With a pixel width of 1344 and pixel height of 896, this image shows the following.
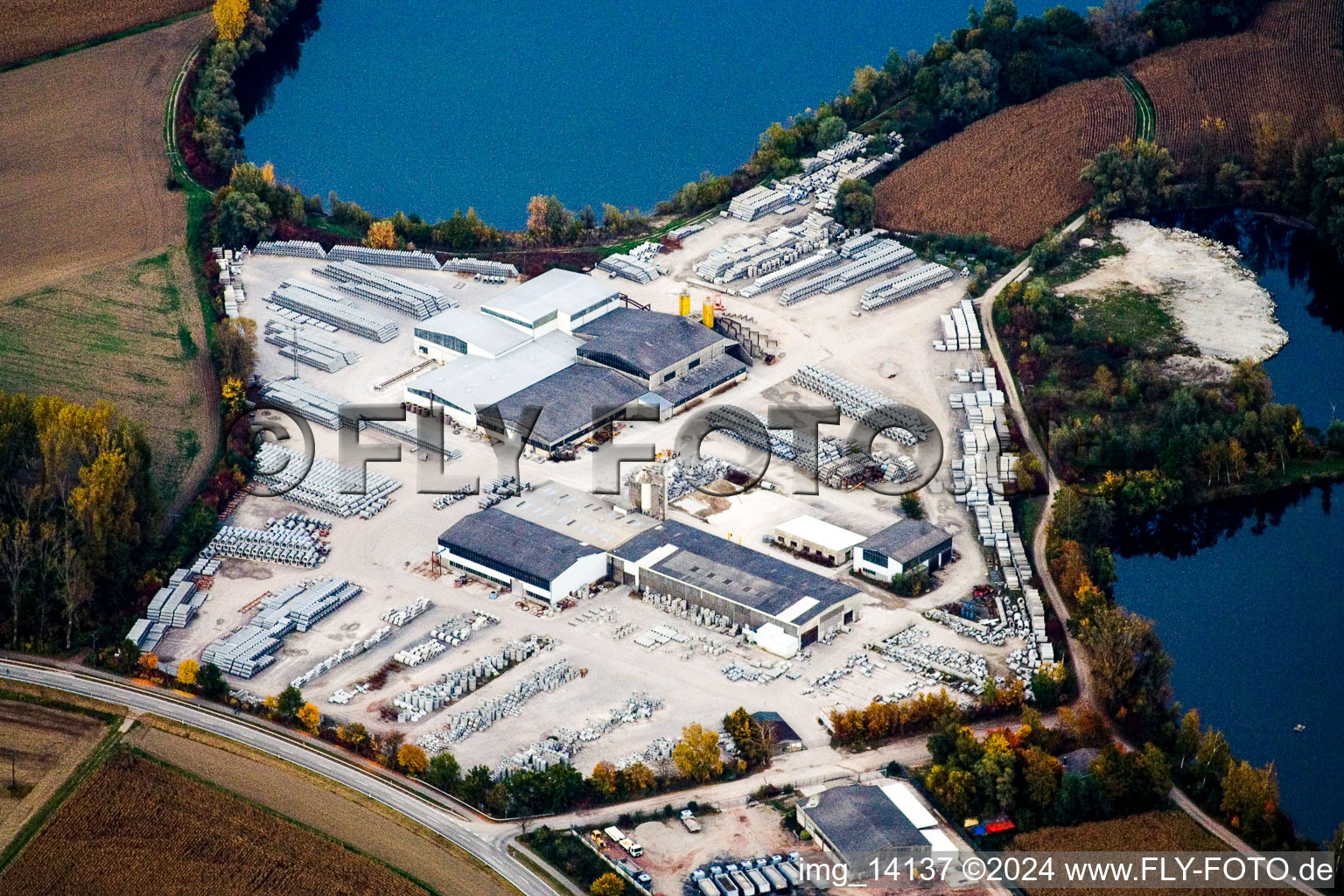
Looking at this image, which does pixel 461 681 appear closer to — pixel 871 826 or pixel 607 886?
pixel 607 886

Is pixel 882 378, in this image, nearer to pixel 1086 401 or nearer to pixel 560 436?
pixel 1086 401

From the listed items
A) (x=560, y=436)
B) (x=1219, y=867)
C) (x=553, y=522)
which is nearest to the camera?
(x=1219, y=867)

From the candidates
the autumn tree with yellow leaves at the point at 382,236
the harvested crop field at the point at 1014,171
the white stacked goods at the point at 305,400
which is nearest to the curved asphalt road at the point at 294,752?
the white stacked goods at the point at 305,400

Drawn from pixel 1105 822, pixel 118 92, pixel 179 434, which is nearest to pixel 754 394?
pixel 179 434

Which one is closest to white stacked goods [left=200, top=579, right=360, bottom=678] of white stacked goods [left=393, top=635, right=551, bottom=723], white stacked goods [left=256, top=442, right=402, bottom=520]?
white stacked goods [left=393, top=635, right=551, bottom=723]

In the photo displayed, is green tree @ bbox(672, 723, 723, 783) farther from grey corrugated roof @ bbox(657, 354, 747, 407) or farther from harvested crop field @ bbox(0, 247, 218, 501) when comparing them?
harvested crop field @ bbox(0, 247, 218, 501)

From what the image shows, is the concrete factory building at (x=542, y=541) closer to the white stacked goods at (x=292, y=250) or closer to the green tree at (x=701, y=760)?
the green tree at (x=701, y=760)

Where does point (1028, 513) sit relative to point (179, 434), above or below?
below
